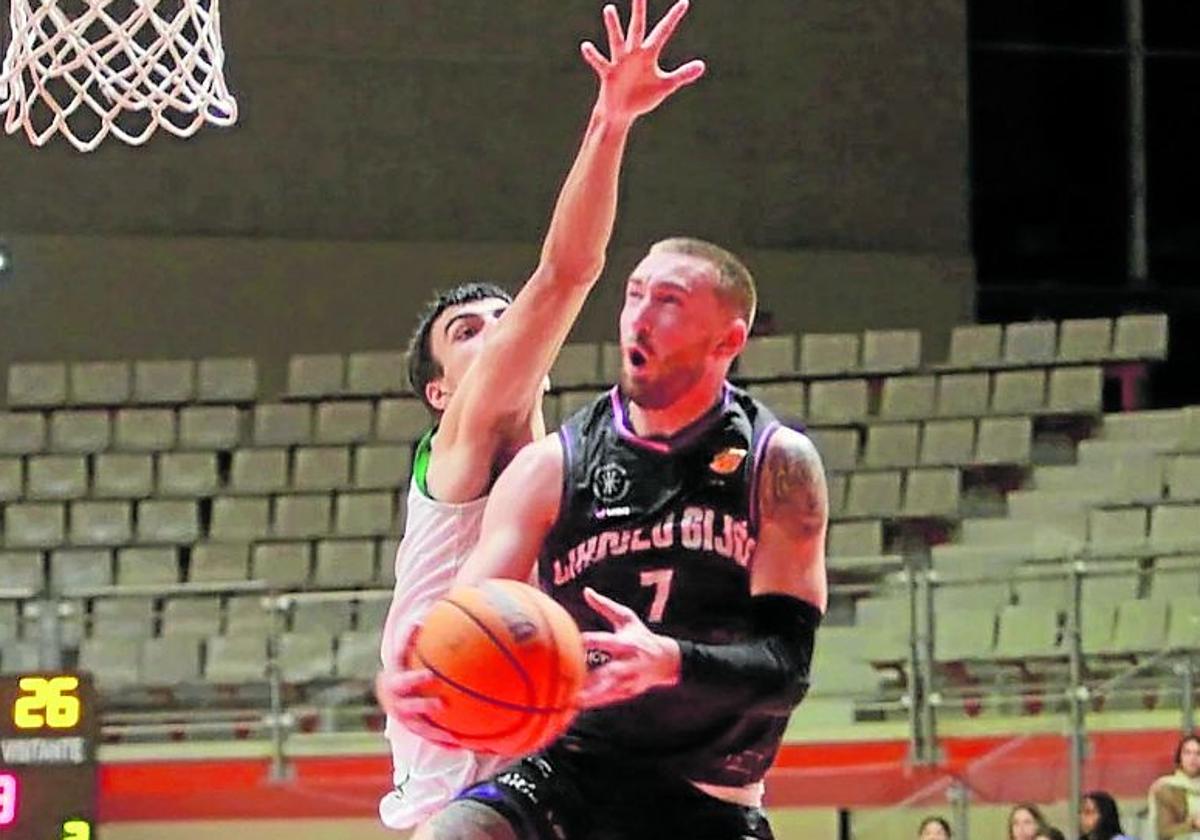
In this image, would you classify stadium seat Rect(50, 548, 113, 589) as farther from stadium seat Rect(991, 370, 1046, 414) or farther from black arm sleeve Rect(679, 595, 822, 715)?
black arm sleeve Rect(679, 595, 822, 715)

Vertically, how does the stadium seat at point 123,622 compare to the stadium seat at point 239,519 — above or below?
below

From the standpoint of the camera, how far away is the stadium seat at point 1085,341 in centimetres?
1182

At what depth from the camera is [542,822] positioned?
341 cm

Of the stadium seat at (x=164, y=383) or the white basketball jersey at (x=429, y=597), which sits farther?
the stadium seat at (x=164, y=383)

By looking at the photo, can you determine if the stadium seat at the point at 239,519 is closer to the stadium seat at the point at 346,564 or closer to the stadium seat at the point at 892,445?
the stadium seat at the point at 346,564

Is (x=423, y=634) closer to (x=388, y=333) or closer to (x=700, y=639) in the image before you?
(x=700, y=639)

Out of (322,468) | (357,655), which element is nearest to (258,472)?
(322,468)

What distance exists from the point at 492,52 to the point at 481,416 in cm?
1048

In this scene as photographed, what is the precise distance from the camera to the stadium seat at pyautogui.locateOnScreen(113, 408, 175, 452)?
12.4m

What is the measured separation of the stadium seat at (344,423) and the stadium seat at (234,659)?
1936 mm

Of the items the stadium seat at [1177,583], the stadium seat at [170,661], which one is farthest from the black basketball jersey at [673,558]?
the stadium seat at [170,661]

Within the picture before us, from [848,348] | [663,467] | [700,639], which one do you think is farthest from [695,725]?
[848,348]

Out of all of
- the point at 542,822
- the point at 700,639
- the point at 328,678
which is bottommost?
the point at 328,678

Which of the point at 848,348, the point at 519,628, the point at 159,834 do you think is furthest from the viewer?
the point at 848,348
